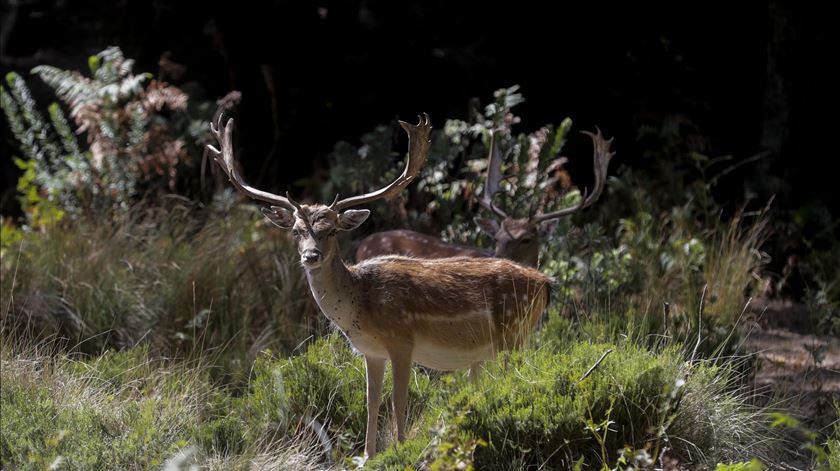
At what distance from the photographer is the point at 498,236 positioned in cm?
865

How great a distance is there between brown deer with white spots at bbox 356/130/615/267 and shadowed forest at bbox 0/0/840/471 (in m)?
0.03

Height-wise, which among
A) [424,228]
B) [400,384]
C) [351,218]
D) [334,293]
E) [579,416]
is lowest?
[424,228]

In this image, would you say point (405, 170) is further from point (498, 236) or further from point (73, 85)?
point (73, 85)

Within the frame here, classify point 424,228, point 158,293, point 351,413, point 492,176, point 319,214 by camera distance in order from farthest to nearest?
1. point 424,228
2. point 492,176
3. point 158,293
4. point 351,413
5. point 319,214

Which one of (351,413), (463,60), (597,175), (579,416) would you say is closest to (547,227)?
(597,175)

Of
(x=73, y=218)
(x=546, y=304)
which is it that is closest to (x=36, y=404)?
(x=546, y=304)

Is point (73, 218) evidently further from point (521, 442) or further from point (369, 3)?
point (521, 442)

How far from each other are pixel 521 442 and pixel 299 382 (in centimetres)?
161

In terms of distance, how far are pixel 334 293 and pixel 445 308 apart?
2.04ft

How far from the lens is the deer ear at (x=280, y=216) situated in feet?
20.3

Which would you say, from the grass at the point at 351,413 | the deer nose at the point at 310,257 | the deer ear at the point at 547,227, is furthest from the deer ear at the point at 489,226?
the deer nose at the point at 310,257

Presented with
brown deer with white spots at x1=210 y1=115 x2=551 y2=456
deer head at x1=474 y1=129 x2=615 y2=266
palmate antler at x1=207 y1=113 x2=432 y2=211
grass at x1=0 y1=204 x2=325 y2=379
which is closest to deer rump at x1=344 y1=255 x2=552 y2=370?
brown deer with white spots at x1=210 y1=115 x2=551 y2=456

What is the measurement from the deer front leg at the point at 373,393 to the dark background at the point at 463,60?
5.77 meters

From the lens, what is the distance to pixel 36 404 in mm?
6223
